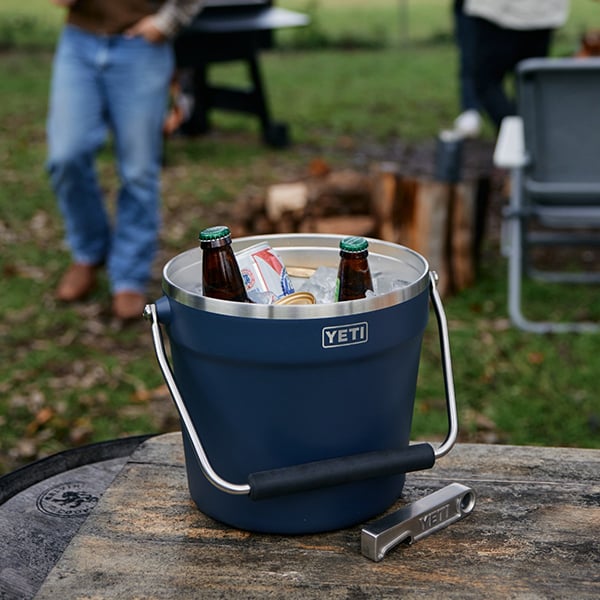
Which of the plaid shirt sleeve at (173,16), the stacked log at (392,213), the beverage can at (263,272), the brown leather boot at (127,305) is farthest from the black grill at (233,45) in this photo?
the beverage can at (263,272)

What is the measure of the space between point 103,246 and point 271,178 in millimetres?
2602

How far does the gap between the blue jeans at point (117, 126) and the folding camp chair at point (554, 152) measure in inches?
58.0

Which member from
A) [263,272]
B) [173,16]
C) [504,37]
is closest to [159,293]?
[173,16]

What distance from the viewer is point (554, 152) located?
3932mm

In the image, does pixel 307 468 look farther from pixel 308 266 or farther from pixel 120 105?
pixel 120 105

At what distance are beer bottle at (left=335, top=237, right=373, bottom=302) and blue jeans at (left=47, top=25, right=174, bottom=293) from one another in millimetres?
2556

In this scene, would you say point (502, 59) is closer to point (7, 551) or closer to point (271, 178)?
point (271, 178)

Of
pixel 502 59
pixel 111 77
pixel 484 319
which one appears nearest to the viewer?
pixel 111 77

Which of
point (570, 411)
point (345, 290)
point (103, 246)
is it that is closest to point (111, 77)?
point (103, 246)

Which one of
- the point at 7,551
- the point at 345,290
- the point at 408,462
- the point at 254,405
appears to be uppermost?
the point at 345,290

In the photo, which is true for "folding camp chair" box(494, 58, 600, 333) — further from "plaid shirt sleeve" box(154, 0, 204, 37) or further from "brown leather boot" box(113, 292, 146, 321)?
"brown leather boot" box(113, 292, 146, 321)

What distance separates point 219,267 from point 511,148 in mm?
2802

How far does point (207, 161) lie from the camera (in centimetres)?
727

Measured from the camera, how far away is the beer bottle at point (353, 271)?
1.47 meters
